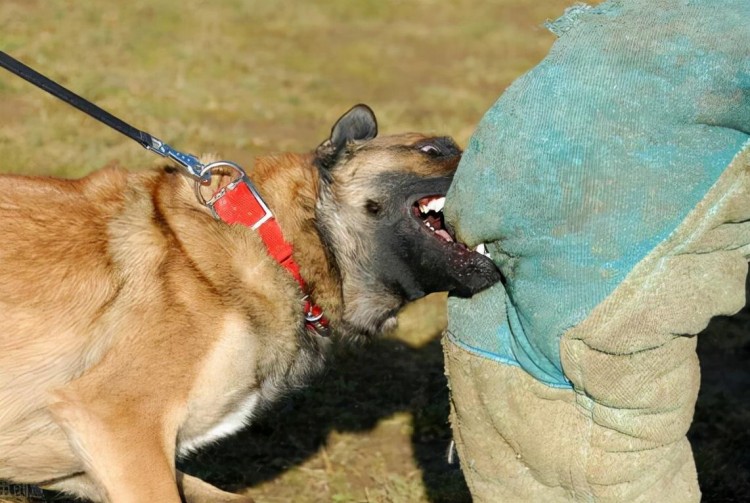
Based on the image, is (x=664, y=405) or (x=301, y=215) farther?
(x=301, y=215)

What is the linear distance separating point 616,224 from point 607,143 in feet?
0.83

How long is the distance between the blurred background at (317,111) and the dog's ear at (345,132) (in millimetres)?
1552

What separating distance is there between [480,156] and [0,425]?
2.05 m

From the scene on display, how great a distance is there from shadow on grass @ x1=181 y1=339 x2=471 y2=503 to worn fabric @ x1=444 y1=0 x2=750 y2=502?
1549 millimetres

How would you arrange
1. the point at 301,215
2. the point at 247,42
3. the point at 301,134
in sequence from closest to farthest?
1. the point at 301,215
2. the point at 301,134
3. the point at 247,42

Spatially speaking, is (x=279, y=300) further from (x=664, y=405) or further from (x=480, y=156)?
(x=664, y=405)

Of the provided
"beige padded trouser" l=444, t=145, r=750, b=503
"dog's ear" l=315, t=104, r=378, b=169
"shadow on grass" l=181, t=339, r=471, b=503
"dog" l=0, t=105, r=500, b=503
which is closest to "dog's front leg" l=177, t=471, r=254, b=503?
"dog" l=0, t=105, r=500, b=503

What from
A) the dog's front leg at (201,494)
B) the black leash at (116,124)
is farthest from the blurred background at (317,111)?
the black leash at (116,124)

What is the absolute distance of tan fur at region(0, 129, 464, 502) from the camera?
360 cm

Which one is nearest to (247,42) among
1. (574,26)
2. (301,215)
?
(301,215)

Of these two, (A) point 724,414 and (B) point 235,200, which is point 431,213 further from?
(A) point 724,414

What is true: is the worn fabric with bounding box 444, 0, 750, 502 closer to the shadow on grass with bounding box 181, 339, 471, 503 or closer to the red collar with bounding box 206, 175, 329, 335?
the red collar with bounding box 206, 175, 329, 335

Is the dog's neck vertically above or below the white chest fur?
above

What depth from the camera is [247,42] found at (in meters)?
12.3
